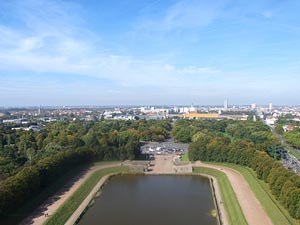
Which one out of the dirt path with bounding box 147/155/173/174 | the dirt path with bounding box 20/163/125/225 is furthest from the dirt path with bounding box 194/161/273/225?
the dirt path with bounding box 20/163/125/225

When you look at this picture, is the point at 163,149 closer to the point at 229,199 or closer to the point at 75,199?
the point at 229,199

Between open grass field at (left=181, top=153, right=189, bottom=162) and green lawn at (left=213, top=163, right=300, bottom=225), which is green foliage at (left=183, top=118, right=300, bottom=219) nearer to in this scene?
green lawn at (left=213, top=163, right=300, bottom=225)

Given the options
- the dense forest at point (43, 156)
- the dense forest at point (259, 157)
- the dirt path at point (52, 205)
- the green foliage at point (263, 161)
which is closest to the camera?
the dirt path at point (52, 205)

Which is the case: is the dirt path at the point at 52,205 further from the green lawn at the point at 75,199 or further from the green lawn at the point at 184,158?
the green lawn at the point at 184,158

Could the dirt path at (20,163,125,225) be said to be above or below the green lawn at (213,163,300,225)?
below

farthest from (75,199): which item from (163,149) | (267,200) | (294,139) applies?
(294,139)

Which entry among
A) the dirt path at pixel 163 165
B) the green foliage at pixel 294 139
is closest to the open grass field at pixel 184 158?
the dirt path at pixel 163 165

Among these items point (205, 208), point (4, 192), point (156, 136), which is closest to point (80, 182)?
point (4, 192)
